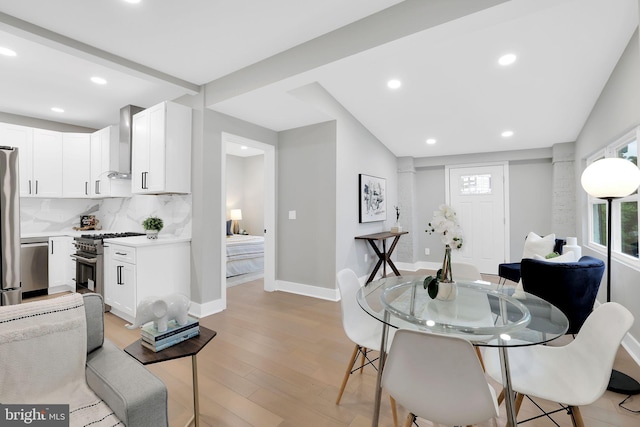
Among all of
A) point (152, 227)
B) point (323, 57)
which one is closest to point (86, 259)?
point (152, 227)

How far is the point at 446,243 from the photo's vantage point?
170 centimetres

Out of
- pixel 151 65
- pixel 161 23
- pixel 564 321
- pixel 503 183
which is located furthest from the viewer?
pixel 503 183

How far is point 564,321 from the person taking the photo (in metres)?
1.47

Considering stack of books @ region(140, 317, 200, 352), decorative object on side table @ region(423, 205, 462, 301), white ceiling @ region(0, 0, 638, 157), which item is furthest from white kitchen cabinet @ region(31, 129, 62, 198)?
decorative object on side table @ region(423, 205, 462, 301)

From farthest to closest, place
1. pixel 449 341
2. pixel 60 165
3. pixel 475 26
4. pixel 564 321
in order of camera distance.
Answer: pixel 60 165 → pixel 475 26 → pixel 564 321 → pixel 449 341

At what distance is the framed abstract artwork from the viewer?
461 centimetres

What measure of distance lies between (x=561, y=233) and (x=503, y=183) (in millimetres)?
1255

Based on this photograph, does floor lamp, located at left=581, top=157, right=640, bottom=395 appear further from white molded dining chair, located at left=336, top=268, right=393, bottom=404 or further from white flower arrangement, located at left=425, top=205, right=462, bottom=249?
white molded dining chair, located at left=336, top=268, right=393, bottom=404

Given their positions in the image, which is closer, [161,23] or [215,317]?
[161,23]

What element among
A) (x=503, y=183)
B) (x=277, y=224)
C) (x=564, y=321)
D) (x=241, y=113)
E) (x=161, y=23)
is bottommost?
(x=564, y=321)

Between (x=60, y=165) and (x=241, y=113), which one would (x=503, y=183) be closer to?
(x=241, y=113)

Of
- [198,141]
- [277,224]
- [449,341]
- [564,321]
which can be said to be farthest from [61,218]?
[564,321]

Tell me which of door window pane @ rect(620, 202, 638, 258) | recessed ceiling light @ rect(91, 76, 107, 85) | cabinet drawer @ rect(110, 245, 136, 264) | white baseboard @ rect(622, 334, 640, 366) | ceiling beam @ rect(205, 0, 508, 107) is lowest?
white baseboard @ rect(622, 334, 640, 366)

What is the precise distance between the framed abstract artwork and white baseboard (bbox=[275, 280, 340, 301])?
1.23 m
